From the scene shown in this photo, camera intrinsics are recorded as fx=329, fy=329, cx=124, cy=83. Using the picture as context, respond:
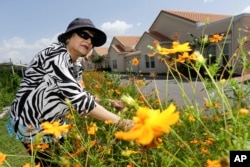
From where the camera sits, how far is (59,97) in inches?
82.0

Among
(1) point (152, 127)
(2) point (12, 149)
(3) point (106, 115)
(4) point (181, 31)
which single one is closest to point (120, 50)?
(4) point (181, 31)

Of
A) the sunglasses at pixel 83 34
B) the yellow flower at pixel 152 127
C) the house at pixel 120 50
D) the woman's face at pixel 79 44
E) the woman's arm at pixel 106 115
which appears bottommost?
the woman's arm at pixel 106 115

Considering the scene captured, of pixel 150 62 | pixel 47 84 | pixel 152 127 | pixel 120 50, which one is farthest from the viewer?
pixel 120 50

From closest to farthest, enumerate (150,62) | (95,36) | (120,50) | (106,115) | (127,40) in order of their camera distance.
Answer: (106,115) < (95,36) < (150,62) < (120,50) < (127,40)

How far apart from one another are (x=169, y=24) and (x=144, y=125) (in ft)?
94.1

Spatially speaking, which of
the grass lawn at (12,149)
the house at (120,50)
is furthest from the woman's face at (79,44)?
the house at (120,50)

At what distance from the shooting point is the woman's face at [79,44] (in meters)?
2.08

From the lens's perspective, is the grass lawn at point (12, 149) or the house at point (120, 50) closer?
the grass lawn at point (12, 149)

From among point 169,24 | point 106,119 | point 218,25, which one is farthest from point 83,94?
point 169,24

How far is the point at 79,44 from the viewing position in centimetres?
209

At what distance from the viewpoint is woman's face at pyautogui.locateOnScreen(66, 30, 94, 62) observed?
2084 mm

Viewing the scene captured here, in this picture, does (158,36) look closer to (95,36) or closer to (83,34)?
(95,36)

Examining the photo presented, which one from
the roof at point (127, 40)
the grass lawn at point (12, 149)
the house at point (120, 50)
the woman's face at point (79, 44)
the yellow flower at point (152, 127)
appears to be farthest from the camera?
the roof at point (127, 40)

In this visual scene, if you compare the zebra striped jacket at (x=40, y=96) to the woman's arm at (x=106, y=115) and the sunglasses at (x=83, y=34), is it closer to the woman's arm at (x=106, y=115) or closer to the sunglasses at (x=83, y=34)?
the sunglasses at (x=83, y=34)
